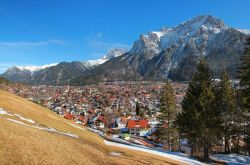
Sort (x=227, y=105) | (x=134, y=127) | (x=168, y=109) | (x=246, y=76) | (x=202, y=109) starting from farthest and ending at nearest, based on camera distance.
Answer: (x=134, y=127)
(x=168, y=109)
(x=227, y=105)
(x=202, y=109)
(x=246, y=76)

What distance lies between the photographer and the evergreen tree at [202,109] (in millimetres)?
45438

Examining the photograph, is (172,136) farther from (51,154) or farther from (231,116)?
(51,154)

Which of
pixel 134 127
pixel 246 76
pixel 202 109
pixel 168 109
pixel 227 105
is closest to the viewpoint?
pixel 246 76

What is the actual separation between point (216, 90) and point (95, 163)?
2894cm

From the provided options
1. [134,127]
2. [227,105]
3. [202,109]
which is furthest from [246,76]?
[134,127]

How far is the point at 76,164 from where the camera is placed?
23.9 metres

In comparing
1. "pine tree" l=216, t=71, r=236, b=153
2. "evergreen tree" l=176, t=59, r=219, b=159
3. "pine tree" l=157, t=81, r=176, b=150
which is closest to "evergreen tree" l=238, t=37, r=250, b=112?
"evergreen tree" l=176, t=59, r=219, b=159

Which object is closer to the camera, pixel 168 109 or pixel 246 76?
pixel 246 76

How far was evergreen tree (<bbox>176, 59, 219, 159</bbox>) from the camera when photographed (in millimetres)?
45438

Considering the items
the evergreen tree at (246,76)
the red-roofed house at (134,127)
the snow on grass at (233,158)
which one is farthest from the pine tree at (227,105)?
the red-roofed house at (134,127)

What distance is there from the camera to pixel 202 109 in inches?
1802

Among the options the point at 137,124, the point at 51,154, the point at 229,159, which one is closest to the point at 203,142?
the point at 229,159

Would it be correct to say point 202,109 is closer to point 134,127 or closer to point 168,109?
point 168,109

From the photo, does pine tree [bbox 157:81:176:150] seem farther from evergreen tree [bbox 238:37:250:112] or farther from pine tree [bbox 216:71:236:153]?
evergreen tree [bbox 238:37:250:112]
